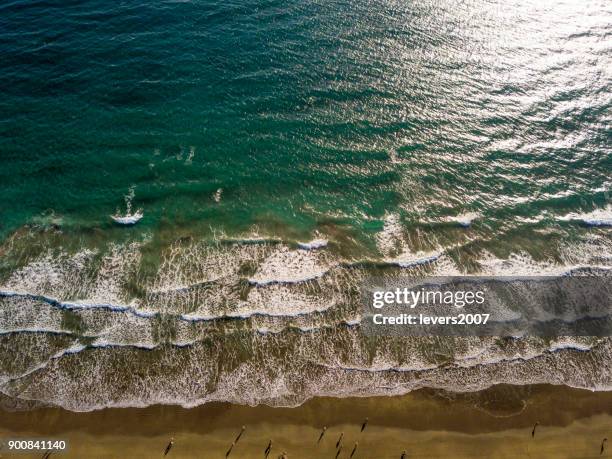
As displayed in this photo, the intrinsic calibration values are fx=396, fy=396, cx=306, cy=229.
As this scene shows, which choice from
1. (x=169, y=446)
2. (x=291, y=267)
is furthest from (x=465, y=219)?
(x=169, y=446)

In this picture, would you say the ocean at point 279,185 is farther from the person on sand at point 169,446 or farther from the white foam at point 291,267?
the person on sand at point 169,446

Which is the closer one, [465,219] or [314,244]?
[314,244]

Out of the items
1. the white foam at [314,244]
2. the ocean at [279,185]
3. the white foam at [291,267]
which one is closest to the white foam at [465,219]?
the ocean at [279,185]

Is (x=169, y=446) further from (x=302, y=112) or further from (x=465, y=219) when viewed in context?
(x=302, y=112)

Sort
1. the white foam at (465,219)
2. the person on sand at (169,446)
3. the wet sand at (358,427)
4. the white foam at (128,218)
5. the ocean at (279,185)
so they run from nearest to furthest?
the person on sand at (169,446)
the wet sand at (358,427)
the ocean at (279,185)
the white foam at (128,218)
the white foam at (465,219)

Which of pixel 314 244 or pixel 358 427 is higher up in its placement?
pixel 314 244

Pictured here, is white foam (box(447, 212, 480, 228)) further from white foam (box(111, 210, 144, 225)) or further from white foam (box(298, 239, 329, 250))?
white foam (box(111, 210, 144, 225))

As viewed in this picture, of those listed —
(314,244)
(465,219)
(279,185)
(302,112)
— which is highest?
(302,112)

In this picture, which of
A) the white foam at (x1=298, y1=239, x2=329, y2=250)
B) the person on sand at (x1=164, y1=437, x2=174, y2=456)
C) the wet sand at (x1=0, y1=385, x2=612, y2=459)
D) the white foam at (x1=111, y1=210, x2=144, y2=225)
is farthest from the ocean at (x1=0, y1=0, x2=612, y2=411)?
the person on sand at (x1=164, y1=437, x2=174, y2=456)
